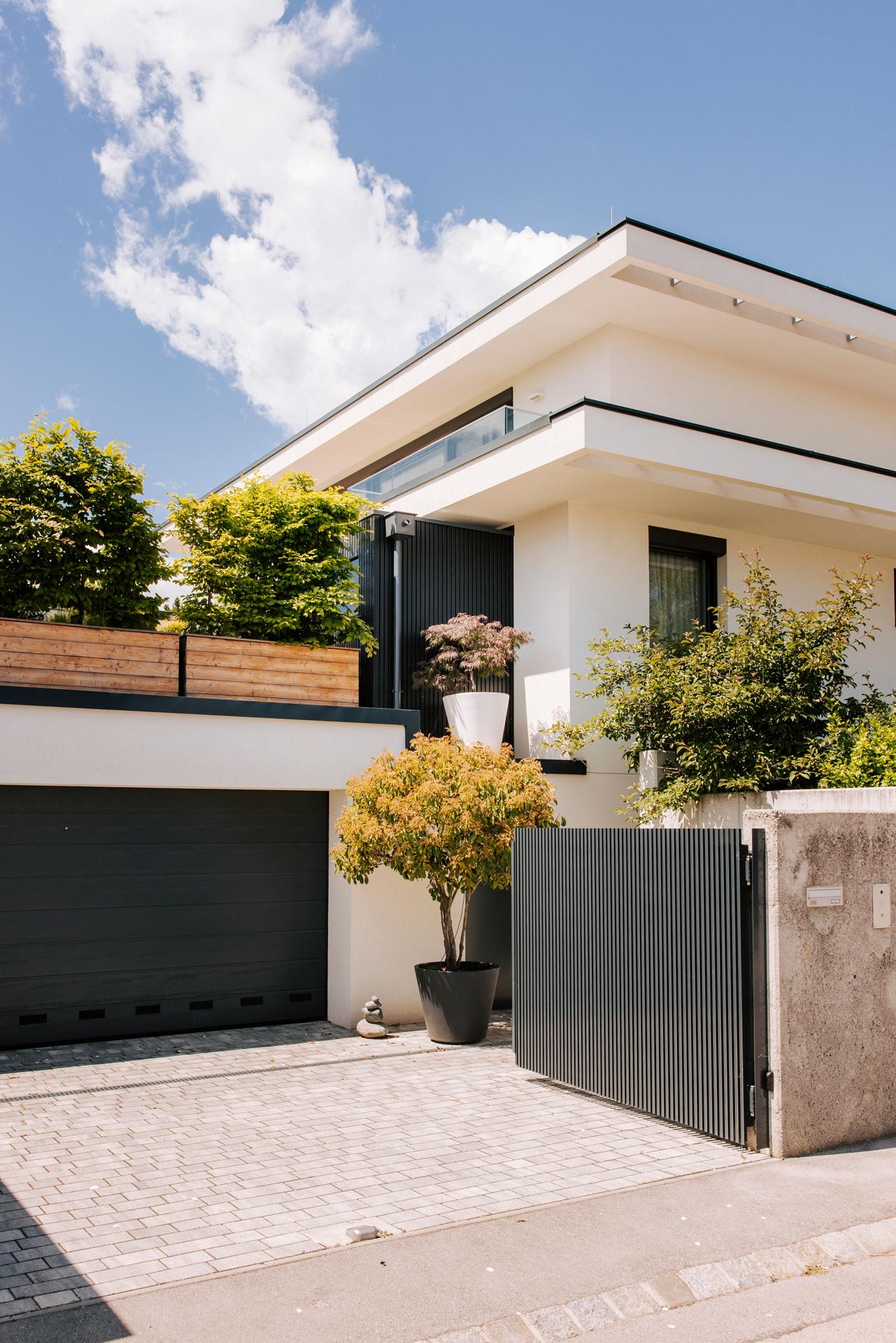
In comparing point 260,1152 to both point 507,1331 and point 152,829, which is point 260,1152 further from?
point 152,829

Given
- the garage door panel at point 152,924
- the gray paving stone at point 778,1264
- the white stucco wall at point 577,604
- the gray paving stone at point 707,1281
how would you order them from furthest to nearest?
the white stucco wall at point 577,604 → the garage door panel at point 152,924 → the gray paving stone at point 778,1264 → the gray paving stone at point 707,1281

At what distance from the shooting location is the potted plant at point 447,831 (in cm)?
974

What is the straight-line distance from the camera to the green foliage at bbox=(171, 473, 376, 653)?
41.3ft

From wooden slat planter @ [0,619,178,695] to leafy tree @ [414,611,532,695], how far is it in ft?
12.9

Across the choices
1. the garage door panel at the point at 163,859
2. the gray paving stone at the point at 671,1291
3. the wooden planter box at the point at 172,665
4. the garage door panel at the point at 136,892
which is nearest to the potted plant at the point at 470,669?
the wooden planter box at the point at 172,665

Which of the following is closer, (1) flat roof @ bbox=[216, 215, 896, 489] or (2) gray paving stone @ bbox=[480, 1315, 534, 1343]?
(2) gray paving stone @ bbox=[480, 1315, 534, 1343]

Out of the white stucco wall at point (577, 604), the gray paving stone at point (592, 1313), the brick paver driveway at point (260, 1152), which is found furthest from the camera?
the white stucco wall at point (577, 604)

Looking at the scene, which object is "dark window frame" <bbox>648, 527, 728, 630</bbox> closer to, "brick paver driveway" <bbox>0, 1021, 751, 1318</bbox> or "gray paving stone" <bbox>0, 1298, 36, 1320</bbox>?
"brick paver driveway" <bbox>0, 1021, 751, 1318</bbox>

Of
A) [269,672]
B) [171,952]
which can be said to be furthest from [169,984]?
[269,672]

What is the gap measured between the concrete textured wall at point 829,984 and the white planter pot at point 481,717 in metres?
6.34

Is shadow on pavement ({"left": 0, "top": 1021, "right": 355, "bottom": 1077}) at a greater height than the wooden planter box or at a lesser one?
lesser

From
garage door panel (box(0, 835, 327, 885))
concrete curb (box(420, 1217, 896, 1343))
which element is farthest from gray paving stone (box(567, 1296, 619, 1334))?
garage door panel (box(0, 835, 327, 885))

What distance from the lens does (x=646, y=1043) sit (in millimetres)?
7340

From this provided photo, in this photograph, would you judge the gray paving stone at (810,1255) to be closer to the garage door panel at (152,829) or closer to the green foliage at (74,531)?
the garage door panel at (152,829)
